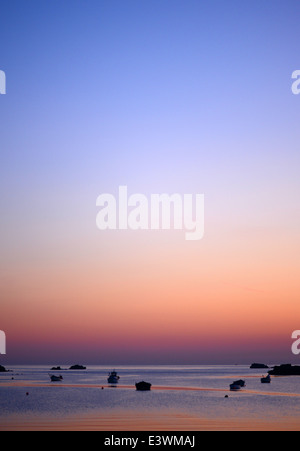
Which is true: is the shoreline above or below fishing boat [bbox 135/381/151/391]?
above

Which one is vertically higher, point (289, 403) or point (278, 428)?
point (278, 428)

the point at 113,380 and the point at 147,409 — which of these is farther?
the point at 113,380

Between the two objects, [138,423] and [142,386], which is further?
[142,386]

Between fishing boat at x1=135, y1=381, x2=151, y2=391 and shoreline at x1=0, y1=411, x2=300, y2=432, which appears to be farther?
fishing boat at x1=135, y1=381, x2=151, y2=391

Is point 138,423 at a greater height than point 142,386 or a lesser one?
greater

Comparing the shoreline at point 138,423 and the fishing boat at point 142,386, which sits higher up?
the shoreline at point 138,423

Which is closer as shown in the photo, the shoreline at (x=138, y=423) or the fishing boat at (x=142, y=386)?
the shoreline at (x=138, y=423)
